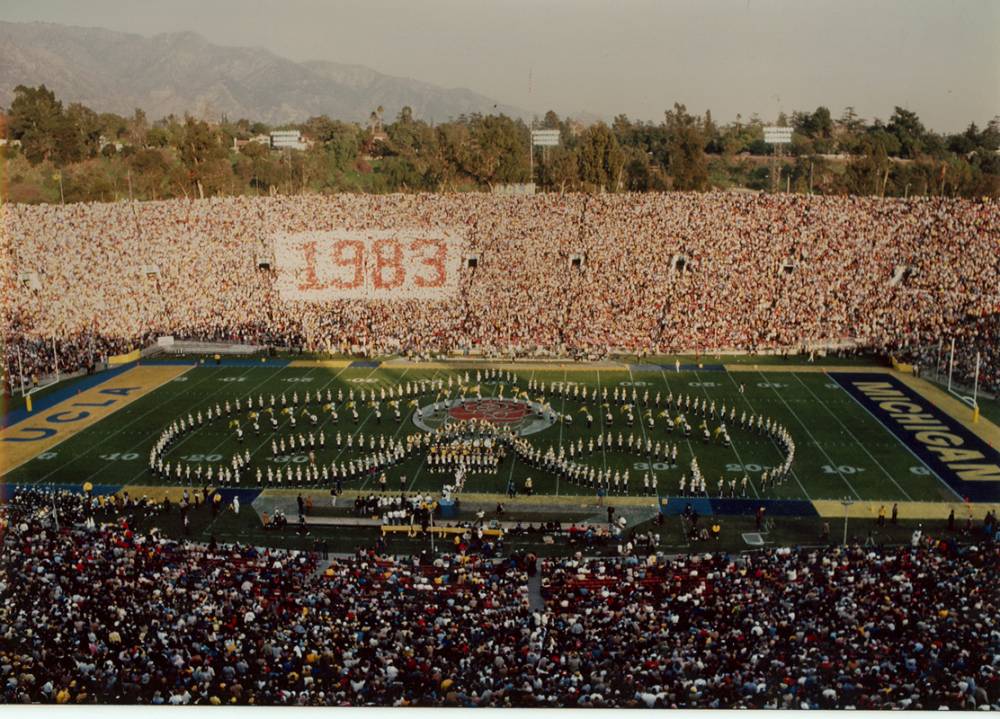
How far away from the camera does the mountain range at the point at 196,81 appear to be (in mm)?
59969

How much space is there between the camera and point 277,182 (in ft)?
213

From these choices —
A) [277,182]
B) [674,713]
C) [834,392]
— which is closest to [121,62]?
[277,182]

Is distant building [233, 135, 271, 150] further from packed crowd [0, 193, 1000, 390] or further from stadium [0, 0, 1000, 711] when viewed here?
packed crowd [0, 193, 1000, 390]

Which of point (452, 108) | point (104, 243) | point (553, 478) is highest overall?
point (452, 108)

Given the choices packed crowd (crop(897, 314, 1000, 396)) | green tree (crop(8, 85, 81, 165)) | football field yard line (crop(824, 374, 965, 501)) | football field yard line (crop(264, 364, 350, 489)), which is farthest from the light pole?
green tree (crop(8, 85, 81, 165))

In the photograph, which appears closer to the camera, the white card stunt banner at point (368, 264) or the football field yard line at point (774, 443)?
the football field yard line at point (774, 443)

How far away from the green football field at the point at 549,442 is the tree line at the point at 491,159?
1021 inches

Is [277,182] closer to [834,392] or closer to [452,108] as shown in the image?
[452,108]

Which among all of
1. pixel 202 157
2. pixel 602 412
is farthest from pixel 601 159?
pixel 602 412

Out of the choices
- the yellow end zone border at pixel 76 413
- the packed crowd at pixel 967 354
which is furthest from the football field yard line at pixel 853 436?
the yellow end zone border at pixel 76 413

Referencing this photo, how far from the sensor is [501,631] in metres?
14.2

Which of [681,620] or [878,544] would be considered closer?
[681,620]

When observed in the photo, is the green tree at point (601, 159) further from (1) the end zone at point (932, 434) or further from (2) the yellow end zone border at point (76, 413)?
(2) the yellow end zone border at point (76, 413)

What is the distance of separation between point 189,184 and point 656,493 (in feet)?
144
